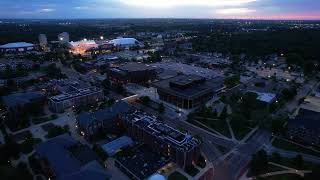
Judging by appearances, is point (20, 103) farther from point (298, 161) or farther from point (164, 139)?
point (298, 161)

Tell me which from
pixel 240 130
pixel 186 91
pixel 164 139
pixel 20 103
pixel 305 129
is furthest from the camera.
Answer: pixel 186 91

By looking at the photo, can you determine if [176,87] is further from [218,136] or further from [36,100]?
[36,100]

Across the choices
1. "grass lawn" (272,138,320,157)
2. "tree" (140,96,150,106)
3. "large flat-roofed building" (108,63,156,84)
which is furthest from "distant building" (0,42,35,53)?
"grass lawn" (272,138,320,157)

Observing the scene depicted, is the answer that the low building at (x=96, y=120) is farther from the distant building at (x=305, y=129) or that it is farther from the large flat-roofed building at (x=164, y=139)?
the distant building at (x=305, y=129)

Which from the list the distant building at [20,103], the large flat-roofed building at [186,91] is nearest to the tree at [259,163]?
the large flat-roofed building at [186,91]

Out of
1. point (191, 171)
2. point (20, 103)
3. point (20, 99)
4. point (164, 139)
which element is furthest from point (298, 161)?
point (20, 99)
